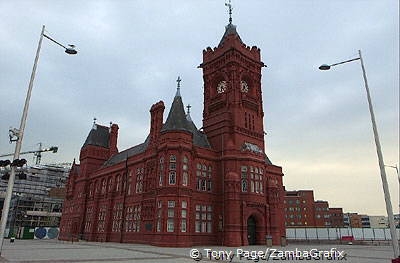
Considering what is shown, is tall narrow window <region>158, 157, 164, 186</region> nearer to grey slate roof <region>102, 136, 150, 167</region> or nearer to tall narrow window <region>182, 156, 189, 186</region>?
tall narrow window <region>182, 156, 189, 186</region>

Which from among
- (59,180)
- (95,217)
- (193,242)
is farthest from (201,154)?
(59,180)

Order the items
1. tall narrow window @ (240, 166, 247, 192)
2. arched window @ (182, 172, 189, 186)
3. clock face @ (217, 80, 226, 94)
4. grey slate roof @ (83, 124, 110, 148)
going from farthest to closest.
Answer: grey slate roof @ (83, 124, 110, 148) < clock face @ (217, 80, 226, 94) < tall narrow window @ (240, 166, 247, 192) < arched window @ (182, 172, 189, 186)

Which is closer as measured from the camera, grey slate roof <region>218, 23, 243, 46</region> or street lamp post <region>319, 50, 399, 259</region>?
street lamp post <region>319, 50, 399, 259</region>

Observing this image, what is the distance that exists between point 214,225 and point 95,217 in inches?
1025

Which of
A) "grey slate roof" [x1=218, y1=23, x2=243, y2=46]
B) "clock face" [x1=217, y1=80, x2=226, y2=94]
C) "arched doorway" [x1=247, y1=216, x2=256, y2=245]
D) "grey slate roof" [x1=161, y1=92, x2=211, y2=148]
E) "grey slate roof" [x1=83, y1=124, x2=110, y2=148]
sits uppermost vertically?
"grey slate roof" [x1=218, y1=23, x2=243, y2=46]

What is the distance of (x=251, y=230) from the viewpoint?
44.0 metres

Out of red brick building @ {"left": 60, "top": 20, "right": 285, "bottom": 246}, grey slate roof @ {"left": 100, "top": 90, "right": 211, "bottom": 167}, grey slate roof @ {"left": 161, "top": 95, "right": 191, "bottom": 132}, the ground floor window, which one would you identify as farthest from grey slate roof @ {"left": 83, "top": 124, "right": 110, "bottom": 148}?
the ground floor window

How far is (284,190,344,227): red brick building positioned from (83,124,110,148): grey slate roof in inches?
3091

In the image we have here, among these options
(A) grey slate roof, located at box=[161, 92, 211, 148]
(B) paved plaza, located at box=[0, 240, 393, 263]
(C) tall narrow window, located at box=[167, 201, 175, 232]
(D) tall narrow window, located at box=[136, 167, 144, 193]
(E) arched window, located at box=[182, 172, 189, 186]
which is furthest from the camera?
(D) tall narrow window, located at box=[136, 167, 144, 193]

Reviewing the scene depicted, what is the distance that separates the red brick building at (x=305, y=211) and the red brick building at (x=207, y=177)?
Answer: 71.8 meters

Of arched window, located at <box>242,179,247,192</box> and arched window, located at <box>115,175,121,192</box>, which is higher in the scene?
arched window, located at <box>115,175,121,192</box>

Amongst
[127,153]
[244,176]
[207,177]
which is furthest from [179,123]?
[127,153]

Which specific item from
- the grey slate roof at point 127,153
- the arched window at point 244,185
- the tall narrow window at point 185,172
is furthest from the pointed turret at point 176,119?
the grey slate roof at point 127,153

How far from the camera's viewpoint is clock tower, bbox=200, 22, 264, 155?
158 feet
